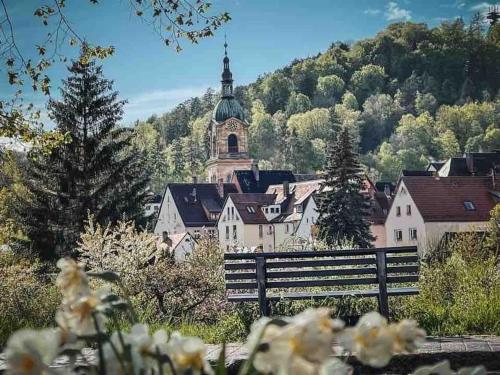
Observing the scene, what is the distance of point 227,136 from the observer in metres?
120

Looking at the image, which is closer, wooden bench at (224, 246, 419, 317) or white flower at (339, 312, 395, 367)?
white flower at (339, 312, 395, 367)

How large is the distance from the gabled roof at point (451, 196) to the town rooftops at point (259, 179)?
116ft

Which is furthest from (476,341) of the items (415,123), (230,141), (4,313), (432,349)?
(415,123)

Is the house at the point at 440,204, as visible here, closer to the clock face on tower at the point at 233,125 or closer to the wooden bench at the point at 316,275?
the wooden bench at the point at 316,275

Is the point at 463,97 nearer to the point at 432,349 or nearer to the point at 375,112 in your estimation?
the point at 375,112

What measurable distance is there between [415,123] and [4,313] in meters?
157

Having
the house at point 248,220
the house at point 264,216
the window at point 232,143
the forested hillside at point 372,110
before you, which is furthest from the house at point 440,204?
the forested hillside at point 372,110

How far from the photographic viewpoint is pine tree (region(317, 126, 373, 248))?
52312mm

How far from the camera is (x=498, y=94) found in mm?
180500

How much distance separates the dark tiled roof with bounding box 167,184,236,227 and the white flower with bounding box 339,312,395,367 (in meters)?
85.4

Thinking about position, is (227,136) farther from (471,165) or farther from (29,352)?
(29,352)

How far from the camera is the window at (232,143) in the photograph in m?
119

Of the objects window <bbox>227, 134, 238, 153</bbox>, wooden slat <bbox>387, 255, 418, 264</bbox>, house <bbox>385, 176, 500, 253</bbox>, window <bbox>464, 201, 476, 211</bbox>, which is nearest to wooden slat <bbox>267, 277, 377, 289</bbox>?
wooden slat <bbox>387, 255, 418, 264</bbox>

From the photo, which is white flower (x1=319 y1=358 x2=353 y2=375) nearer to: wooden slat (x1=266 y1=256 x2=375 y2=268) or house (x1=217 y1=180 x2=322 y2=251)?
wooden slat (x1=266 y1=256 x2=375 y2=268)
